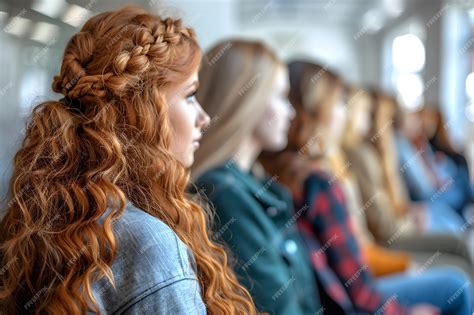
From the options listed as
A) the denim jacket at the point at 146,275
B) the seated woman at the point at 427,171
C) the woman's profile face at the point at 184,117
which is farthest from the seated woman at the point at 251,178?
the seated woman at the point at 427,171

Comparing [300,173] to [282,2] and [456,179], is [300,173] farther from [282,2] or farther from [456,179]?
[282,2]

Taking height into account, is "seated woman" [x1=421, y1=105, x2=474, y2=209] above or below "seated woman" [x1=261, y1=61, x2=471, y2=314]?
below

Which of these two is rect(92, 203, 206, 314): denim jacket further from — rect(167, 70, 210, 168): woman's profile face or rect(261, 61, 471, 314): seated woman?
rect(261, 61, 471, 314): seated woman

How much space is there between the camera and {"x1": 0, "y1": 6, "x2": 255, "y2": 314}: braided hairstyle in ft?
3.37

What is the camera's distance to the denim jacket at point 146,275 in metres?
0.99

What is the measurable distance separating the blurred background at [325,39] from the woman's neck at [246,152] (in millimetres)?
453

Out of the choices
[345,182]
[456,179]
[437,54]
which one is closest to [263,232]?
[345,182]

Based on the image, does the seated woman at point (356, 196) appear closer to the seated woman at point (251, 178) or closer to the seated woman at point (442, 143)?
the seated woman at point (251, 178)

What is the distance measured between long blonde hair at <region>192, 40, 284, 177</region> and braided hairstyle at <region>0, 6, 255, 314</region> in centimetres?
64

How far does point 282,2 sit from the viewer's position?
961 cm

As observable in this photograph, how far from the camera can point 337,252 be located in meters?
2.21

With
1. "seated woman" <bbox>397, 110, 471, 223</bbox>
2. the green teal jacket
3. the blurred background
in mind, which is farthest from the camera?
"seated woman" <bbox>397, 110, 471, 223</bbox>

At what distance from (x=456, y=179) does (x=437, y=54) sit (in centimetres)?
350

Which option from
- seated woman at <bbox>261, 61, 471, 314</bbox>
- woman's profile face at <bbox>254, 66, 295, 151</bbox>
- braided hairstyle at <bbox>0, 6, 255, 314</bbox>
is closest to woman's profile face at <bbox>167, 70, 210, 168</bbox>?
braided hairstyle at <bbox>0, 6, 255, 314</bbox>
